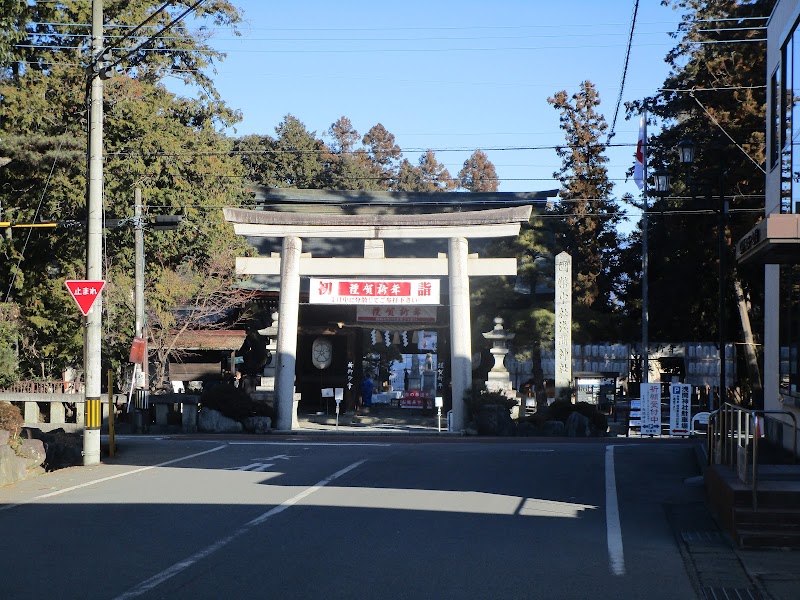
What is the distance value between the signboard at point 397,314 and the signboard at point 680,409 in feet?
34.0

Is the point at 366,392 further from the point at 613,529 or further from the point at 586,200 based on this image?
the point at 613,529

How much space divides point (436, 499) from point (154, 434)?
727 inches

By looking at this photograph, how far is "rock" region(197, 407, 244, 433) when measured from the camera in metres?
30.9

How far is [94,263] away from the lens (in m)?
19.5

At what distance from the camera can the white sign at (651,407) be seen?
28297 millimetres

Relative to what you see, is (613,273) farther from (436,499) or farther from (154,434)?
(436,499)

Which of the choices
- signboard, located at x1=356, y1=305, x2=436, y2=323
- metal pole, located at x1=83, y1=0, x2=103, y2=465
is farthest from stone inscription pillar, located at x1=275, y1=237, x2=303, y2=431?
metal pole, located at x1=83, y1=0, x2=103, y2=465

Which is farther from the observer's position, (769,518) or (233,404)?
(233,404)

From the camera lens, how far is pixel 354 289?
3195cm

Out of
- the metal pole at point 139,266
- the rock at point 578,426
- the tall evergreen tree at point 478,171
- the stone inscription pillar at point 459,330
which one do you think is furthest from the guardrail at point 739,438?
the tall evergreen tree at point 478,171

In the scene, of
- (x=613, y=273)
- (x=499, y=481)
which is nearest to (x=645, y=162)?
(x=613, y=273)

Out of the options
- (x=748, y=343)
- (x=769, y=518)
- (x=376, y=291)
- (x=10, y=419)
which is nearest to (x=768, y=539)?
(x=769, y=518)

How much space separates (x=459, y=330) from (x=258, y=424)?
270 inches

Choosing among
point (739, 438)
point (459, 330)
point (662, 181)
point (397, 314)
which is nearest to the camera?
point (739, 438)
